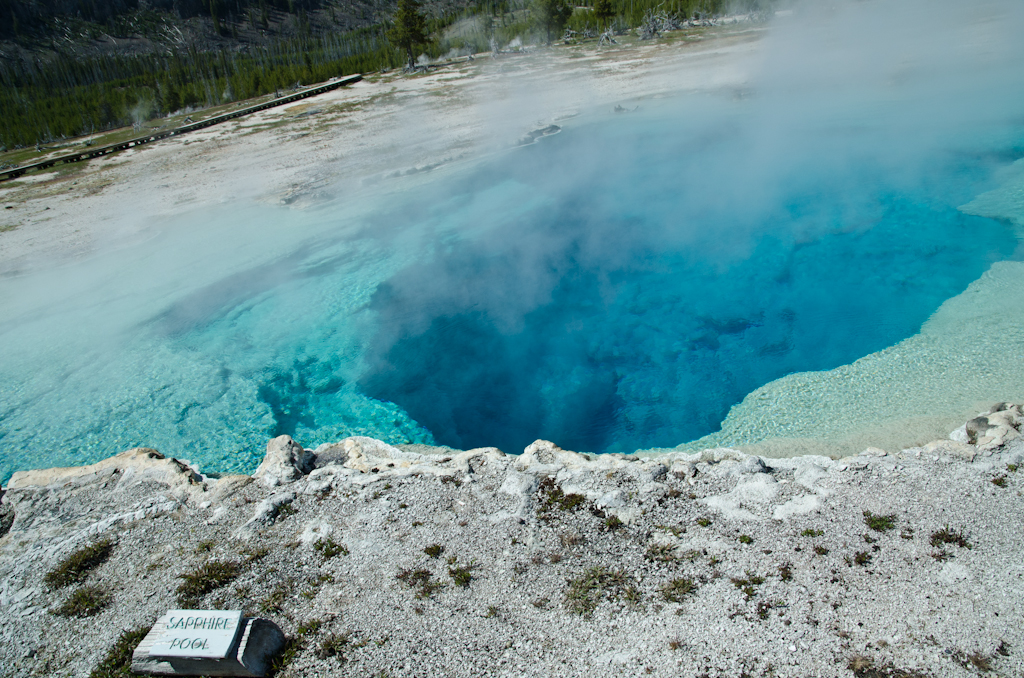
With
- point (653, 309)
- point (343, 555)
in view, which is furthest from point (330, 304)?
point (343, 555)

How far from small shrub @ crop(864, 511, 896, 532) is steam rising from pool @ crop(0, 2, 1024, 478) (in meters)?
2.17

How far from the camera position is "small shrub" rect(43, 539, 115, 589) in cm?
504

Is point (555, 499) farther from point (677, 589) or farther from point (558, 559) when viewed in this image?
point (677, 589)

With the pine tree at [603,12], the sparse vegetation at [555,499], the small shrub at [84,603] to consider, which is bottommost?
the sparse vegetation at [555,499]

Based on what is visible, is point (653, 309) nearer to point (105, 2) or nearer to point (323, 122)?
point (323, 122)

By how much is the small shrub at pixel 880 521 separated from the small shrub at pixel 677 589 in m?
1.71

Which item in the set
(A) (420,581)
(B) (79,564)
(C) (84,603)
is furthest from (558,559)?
(B) (79,564)

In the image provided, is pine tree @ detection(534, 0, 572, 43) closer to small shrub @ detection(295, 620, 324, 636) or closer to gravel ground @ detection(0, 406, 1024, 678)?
gravel ground @ detection(0, 406, 1024, 678)

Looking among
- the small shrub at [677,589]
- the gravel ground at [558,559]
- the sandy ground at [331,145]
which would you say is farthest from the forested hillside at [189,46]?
the small shrub at [677,589]

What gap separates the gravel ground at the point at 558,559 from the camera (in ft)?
13.3

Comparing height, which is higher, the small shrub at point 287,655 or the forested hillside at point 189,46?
the forested hillside at point 189,46

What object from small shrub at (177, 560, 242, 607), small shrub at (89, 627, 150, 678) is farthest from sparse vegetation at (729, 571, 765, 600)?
small shrub at (89, 627, 150, 678)

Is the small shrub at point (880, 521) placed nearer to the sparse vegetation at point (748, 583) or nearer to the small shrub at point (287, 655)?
the sparse vegetation at point (748, 583)

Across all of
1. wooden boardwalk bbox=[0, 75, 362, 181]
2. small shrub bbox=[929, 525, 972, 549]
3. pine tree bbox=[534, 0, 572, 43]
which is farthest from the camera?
pine tree bbox=[534, 0, 572, 43]
